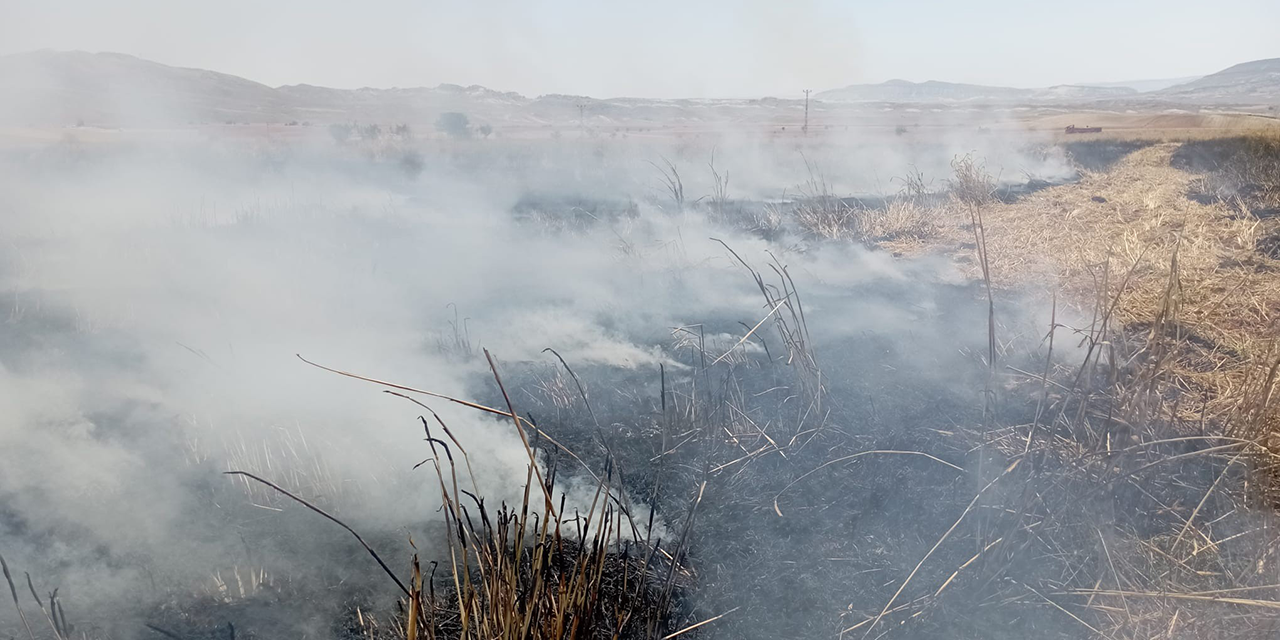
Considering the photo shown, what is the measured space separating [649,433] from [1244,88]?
13473 centimetres

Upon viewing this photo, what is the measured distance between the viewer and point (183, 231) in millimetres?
7078

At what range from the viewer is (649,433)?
2973 millimetres

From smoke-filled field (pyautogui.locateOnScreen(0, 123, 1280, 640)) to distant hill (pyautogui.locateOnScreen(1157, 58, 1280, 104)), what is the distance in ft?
296

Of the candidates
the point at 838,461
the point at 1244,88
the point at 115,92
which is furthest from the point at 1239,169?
the point at 1244,88

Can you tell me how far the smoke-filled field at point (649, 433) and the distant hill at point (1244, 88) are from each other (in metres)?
90.3

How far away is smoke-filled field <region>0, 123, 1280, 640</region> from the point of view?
6.38ft

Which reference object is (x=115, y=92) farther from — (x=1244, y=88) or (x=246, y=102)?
(x=1244, y=88)

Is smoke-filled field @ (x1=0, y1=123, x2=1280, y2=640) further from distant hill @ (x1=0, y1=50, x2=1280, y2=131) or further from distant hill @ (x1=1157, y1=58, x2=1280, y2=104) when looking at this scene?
distant hill @ (x1=1157, y1=58, x2=1280, y2=104)

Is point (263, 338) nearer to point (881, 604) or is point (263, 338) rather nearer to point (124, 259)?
point (124, 259)

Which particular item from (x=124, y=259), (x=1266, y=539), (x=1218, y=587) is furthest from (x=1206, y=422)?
(x=124, y=259)

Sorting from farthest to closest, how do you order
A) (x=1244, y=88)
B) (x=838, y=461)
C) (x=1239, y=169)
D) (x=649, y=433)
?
1. (x=1244, y=88)
2. (x=1239, y=169)
3. (x=649, y=433)
4. (x=838, y=461)

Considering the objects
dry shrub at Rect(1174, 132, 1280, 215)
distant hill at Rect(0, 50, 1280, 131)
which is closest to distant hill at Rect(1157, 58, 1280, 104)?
distant hill at Rect(0, 50, 1280, 131)

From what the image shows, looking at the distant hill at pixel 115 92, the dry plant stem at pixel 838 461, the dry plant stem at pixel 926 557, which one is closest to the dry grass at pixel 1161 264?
the dry plant stem at pixel 926 557

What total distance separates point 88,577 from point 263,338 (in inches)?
97.0
